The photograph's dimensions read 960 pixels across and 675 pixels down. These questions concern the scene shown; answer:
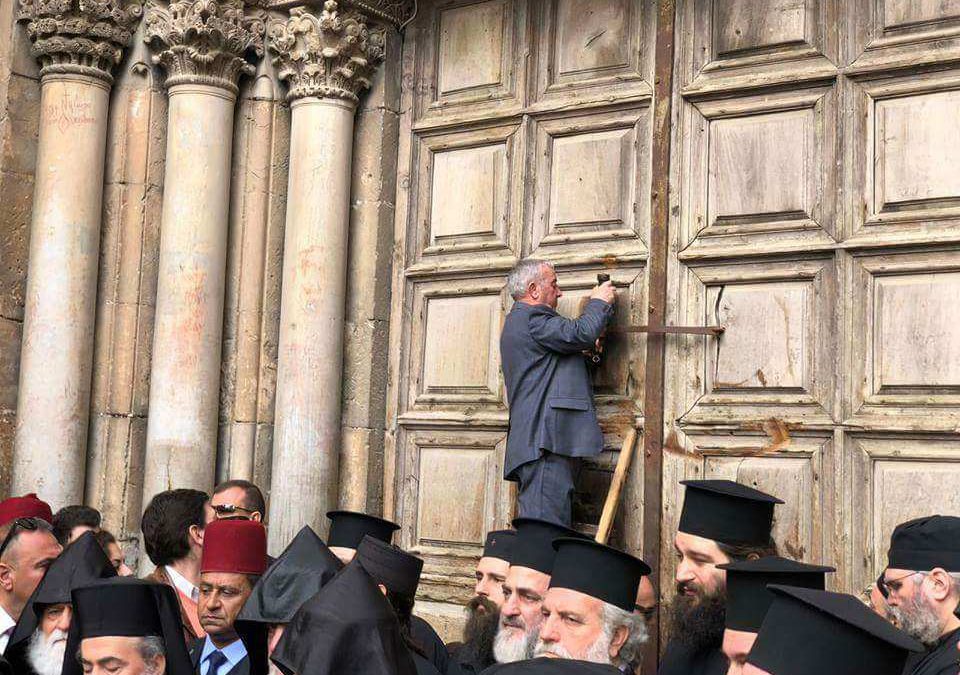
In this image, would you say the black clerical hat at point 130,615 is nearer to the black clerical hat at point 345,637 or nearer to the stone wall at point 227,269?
the black clerical hat at point 345,637

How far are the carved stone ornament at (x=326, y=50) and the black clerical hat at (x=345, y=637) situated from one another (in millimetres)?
5399

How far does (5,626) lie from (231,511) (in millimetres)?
1246

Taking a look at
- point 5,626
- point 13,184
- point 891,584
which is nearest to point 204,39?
point 13,184

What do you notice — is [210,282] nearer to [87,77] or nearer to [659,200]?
[87,77]

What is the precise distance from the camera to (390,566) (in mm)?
5012

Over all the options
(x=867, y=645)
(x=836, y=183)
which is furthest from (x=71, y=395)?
(x=867, y=645)

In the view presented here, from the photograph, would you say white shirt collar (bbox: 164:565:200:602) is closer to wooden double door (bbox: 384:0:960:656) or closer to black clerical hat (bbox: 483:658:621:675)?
wooden double door (bbox: 384:0:960:656)

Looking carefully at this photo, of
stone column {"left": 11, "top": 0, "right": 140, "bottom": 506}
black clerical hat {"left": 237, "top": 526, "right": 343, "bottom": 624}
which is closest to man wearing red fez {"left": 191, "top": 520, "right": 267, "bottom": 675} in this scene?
black clerical hat {"left": 237, "top": 526, "right": 343, "bottom": 624}

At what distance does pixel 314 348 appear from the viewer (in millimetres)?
8422

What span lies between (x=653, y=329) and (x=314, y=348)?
2128mm

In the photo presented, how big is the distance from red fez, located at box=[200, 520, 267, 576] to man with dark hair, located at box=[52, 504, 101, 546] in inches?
62.0

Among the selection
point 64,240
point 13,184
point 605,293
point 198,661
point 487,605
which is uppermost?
point 13,184

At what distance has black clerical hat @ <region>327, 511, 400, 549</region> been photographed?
20.7 feet

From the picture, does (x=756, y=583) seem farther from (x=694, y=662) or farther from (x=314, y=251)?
(x=314, y=251)
